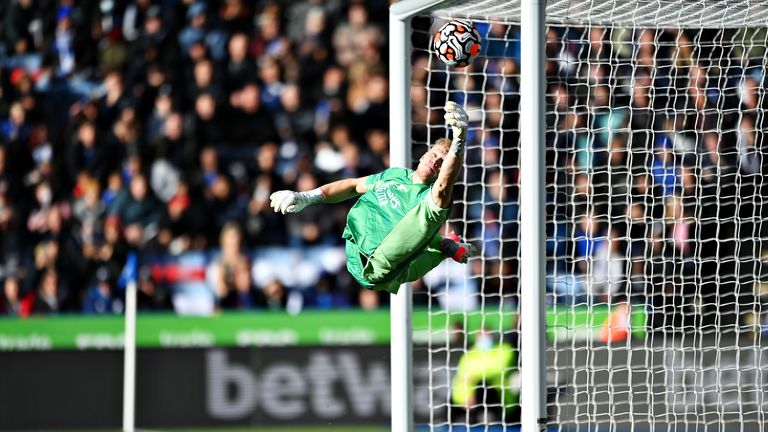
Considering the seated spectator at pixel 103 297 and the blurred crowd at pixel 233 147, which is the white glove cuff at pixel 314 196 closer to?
the blurred crowd at pixel 233 147

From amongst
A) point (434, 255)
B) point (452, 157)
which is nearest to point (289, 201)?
point (434, 255)

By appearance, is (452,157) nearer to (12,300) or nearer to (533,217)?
(533,217)

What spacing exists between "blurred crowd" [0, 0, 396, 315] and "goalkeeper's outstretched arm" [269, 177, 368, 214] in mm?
3825

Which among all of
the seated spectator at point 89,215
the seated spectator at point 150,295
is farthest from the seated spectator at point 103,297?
the seated spectator at point 89,215

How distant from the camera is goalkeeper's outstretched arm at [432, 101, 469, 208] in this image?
4426 millimetres

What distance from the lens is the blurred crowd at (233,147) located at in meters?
9.24

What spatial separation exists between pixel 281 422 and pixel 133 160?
2.46 metres

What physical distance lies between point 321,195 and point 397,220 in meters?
0.47

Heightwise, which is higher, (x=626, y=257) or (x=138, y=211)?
(x=138, y=211)

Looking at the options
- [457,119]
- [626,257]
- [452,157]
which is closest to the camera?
[457,119]

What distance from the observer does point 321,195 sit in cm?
536

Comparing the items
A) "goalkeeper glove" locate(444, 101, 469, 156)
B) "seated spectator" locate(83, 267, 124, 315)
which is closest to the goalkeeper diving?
"goalkeeper glove" locate(444, 101, 469, 156)

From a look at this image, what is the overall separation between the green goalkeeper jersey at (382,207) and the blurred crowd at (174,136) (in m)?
4.00

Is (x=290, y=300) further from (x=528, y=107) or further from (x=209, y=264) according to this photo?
(x=528, y=107)
